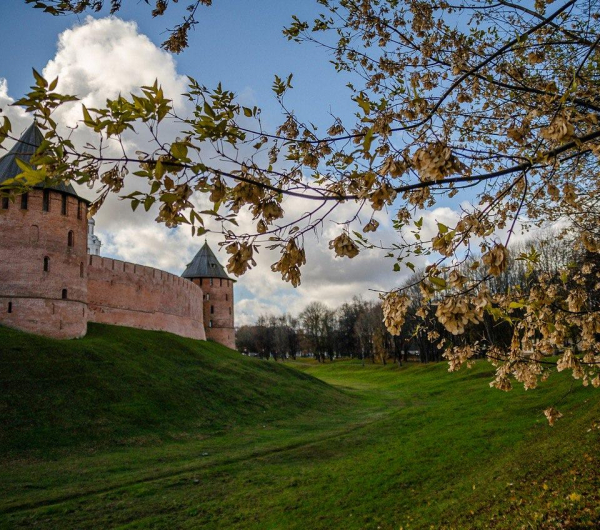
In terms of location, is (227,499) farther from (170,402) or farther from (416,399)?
(416,399)

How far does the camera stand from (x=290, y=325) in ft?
367

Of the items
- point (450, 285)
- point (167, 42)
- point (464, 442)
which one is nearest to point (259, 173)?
point (450, 285)

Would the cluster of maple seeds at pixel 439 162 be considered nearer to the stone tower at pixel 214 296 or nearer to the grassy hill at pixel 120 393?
the grassy hill at pixel 120 393

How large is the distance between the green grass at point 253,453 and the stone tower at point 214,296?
70.6 feet

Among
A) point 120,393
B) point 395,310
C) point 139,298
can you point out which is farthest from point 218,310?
point 395,310

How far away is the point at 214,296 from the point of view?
50.6 metres

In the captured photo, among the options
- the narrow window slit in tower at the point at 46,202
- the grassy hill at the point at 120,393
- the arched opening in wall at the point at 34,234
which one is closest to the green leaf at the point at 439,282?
the grassy hill at the point at 120,393

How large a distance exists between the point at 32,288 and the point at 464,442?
23007mm

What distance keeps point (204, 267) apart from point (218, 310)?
202 inches

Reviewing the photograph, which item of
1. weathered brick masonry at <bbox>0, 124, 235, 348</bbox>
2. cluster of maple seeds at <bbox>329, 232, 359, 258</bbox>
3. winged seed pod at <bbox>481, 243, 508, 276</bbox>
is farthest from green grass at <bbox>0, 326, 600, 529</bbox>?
cluster of maple seeds at <bbox>329, 232, 359, 258</bbox>

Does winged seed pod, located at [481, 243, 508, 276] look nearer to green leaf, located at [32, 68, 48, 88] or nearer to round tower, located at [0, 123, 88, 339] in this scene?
green leaf, located at [32, 68, 48, 88]

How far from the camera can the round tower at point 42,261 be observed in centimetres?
2461

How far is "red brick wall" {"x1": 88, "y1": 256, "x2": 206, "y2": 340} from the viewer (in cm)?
3325

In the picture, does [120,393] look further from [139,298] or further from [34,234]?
[139,298]
